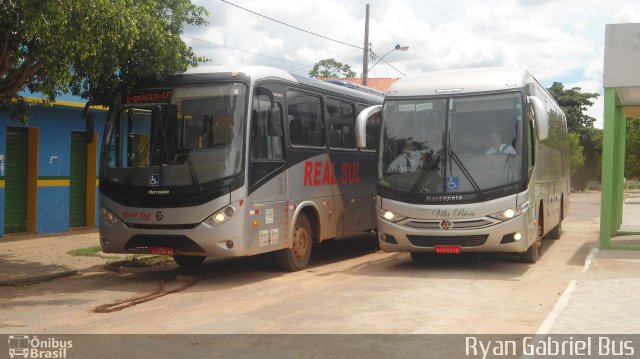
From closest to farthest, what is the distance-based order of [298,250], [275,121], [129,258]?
[275,121] → [298,250] → [129,258]

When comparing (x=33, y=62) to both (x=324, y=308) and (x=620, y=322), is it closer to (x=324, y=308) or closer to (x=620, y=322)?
(x=324, y=308)

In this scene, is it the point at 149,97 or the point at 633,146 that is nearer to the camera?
the point at 149,97

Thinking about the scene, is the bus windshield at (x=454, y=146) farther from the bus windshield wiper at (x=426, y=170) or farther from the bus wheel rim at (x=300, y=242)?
the bus wheel rim at (x=300, y=242)

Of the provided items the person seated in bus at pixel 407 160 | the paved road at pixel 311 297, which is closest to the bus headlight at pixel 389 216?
the person seated in bus at pixel 407 160

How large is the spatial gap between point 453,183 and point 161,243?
4.54m

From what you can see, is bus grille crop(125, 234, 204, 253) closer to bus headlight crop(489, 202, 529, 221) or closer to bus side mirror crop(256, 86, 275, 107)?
bus side mirror crop(256, 86, 275, 107)

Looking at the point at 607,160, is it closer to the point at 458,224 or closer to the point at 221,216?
the point at 458,224

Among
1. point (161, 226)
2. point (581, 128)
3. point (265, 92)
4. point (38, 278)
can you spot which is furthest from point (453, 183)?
point (581, 128)

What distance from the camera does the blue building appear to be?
1625cm

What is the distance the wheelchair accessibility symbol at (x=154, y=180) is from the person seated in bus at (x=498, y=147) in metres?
5.00

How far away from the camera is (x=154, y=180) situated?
1062cm

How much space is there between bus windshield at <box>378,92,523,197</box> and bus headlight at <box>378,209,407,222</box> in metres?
0.37

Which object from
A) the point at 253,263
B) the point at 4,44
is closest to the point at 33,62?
the point at 4,44

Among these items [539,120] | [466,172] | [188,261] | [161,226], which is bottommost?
[188,261]
